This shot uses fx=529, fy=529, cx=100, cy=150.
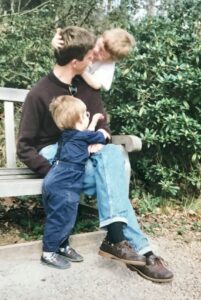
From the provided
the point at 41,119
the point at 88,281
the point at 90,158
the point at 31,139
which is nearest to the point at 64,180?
the point at 90,158

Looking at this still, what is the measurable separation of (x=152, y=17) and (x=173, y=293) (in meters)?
2.97

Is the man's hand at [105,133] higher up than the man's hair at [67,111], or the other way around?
the man's hair at [67,111]

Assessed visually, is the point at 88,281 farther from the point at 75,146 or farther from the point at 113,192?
the point at 75,146

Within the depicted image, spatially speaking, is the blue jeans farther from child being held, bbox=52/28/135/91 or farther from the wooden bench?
child being held, bbox=52/28/135/91

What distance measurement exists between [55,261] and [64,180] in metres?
0.51

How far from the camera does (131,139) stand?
369cm

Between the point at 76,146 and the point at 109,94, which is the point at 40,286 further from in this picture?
the point at 109,94

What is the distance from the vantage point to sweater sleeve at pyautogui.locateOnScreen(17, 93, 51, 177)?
344 cm

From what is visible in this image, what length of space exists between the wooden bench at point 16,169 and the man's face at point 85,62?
21.6 inches

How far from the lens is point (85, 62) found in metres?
3.62

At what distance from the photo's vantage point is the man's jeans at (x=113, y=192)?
3.23 meters

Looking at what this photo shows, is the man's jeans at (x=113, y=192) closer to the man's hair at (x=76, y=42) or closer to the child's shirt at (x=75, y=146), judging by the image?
the child's shirt at (x=75, y=146)

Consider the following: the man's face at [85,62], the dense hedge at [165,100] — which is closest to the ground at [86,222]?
the dense hedge at [165,100]

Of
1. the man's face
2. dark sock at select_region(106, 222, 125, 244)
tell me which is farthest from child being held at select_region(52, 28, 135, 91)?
dark sock at select_region(106, 222, 125, 244)
